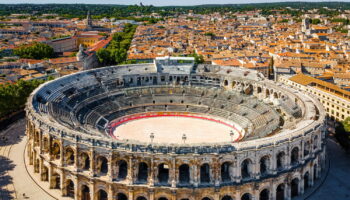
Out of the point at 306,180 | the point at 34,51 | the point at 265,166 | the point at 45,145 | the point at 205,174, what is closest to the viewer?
the point at 205,174

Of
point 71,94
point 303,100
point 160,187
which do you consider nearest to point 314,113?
point 303,100

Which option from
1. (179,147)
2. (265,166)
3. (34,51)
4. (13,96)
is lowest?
(265,166)

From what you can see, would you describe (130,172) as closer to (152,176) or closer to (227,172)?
(152,176)

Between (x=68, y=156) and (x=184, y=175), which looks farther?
(x=68, y=156)

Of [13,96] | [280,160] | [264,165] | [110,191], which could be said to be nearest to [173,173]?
[110,191]

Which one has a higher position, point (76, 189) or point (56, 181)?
point (76, 189)

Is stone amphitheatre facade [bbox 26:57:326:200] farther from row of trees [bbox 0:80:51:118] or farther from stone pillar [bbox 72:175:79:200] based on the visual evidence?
row of trees [bbox 0:80:51:118]

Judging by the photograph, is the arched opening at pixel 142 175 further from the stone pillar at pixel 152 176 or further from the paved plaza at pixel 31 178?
the paved plaza at pixel 31 178
